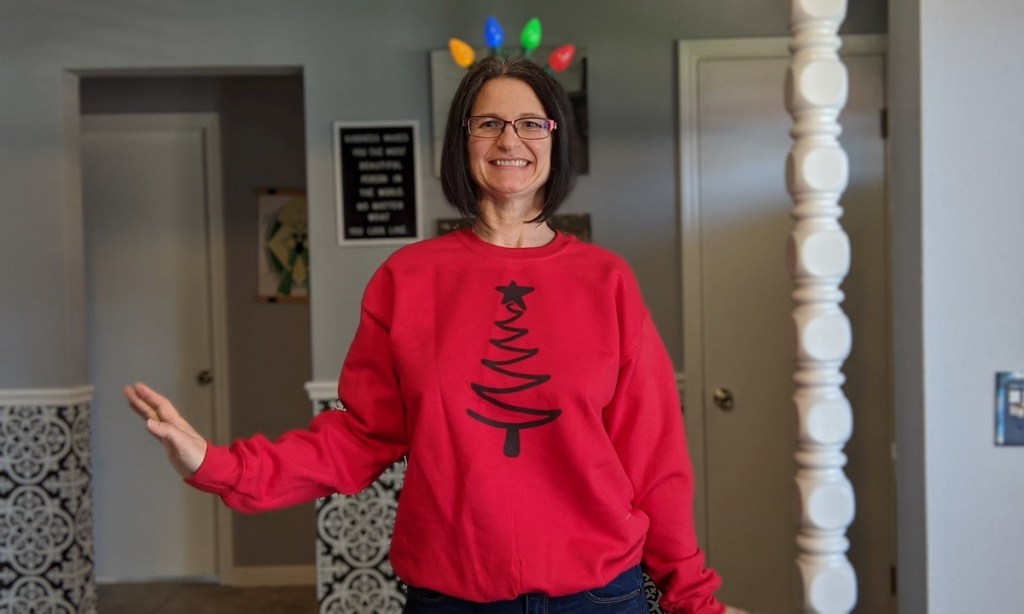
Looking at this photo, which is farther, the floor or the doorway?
the doorway

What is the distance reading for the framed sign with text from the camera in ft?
11.7

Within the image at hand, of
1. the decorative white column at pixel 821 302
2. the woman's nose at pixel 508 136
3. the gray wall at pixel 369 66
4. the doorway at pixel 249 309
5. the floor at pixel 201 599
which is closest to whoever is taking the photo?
the woman's nose at pixel 508 136

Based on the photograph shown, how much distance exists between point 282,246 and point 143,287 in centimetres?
67

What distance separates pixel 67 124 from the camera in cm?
368

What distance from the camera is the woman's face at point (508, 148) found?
4.83ft

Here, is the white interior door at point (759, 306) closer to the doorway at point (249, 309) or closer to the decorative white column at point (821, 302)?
the decorative white column at point (821, 302)

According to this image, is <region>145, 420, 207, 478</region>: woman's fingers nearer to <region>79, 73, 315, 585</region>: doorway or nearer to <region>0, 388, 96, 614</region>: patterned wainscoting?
<region>0, 388, 96, 614</region>: patterned wainscoting

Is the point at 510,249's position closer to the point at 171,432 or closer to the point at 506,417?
the point at 506,417

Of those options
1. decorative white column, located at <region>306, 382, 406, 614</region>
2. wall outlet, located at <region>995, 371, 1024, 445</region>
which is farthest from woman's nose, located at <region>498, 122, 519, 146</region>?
decorative white column, located at <region>306, 382, 406, 614</region>

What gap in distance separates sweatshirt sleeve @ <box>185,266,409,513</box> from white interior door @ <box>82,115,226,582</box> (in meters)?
3.48

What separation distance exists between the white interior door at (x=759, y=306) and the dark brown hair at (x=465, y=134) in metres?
2.09

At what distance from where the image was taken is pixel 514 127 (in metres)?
1.47

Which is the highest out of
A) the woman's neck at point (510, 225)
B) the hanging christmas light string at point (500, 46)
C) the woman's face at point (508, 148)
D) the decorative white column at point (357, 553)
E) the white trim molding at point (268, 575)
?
the hanging christmas light string at point (500, 46)

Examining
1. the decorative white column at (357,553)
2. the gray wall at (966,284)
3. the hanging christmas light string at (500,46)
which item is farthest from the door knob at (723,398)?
the gray wall at (966,284)
